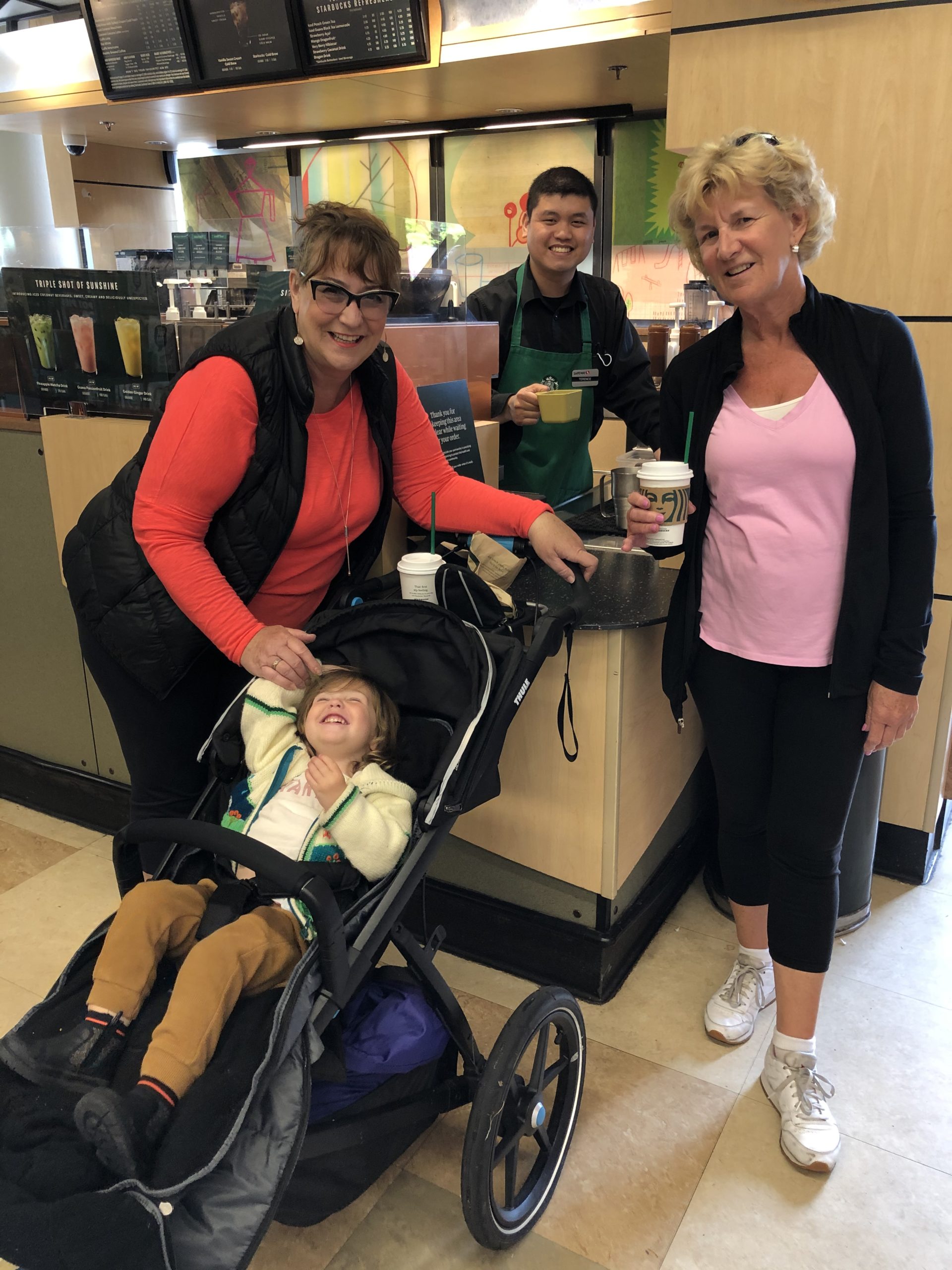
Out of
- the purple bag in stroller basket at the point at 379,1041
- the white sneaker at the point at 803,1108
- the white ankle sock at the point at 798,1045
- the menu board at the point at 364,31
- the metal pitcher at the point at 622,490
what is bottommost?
the white sneaker at the point at 803,1108

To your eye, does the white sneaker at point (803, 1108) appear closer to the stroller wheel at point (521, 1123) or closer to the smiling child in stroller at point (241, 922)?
the stroller wheel at point (521, 1123)

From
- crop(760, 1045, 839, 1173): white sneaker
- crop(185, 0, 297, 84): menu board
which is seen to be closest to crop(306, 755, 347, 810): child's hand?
crop(760, 1045, 839, 1173): white sneaker

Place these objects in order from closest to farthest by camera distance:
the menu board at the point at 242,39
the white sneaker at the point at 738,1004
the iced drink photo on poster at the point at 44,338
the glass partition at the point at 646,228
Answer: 1. the white sneaker at the point at 738,1004
2. the iced drink photo on poster at the point at 44,338
3. the menu board at the point at 242,39
4. the glass partition at the point at 646,228

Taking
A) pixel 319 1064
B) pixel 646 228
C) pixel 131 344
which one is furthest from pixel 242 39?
pixel 319 1064

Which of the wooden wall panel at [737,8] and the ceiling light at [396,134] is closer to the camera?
the wooden wall panel at [737,8]

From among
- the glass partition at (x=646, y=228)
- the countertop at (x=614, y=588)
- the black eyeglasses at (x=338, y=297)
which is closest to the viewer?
the black eyeglasses at (x=338, y=297)

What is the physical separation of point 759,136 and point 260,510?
100cm

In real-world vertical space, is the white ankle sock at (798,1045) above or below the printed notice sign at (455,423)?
below

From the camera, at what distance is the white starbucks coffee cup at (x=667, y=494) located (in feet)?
5.40

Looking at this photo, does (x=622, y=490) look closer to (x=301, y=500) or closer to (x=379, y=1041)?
(x=301, y=500)

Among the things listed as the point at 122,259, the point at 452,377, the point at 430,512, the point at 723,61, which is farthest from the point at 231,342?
the point at 122,259

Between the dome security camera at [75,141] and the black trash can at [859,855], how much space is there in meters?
5.44

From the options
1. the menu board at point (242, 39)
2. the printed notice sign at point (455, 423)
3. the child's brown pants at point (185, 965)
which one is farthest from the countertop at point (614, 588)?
the menu board at point (242, 39)

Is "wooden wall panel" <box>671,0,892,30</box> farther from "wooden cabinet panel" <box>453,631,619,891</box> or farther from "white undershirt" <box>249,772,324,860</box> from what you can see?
"white undershirt" <box>249,772,324,860</box>
